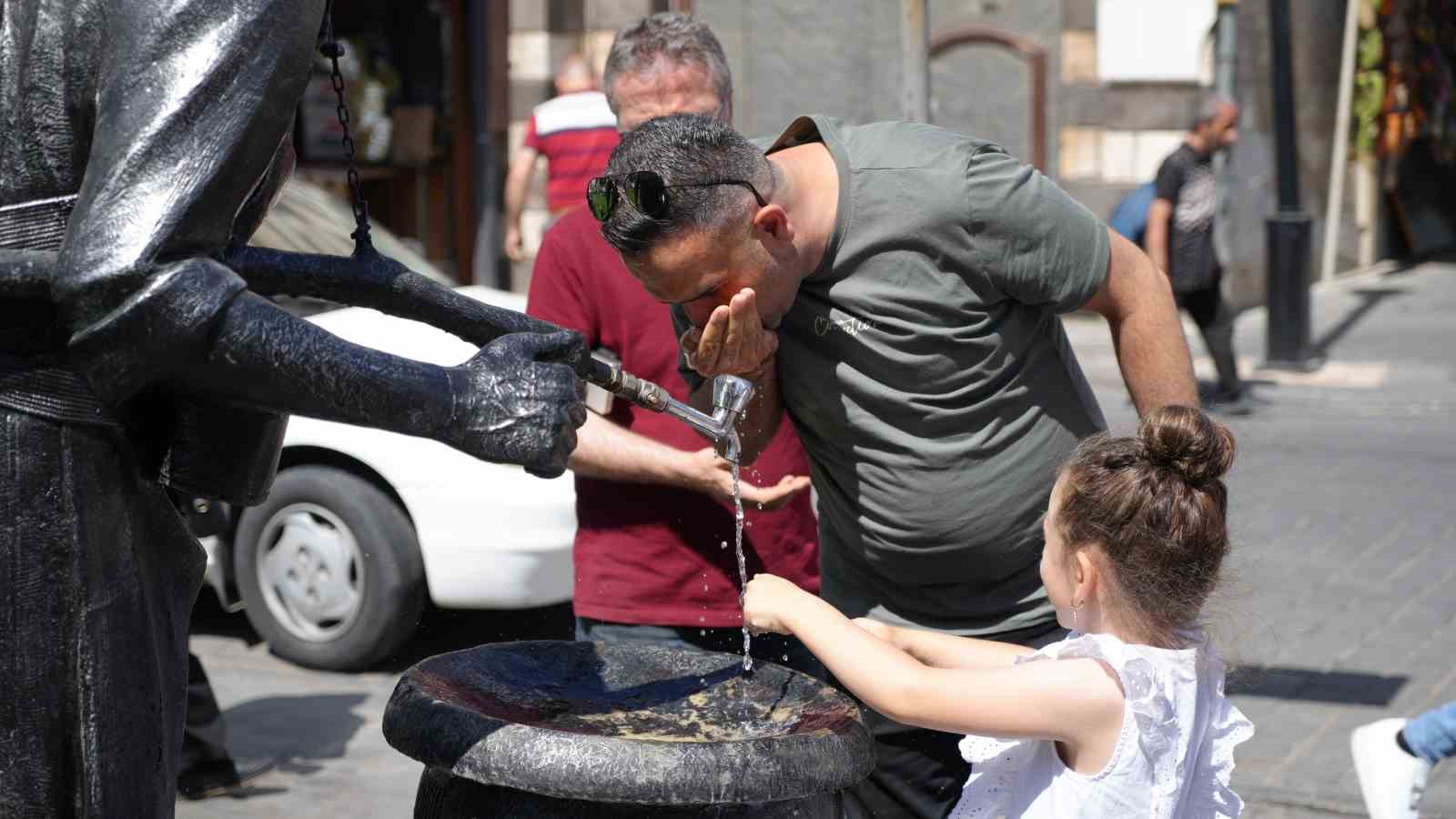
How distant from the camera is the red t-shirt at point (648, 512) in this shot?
3.84 metres

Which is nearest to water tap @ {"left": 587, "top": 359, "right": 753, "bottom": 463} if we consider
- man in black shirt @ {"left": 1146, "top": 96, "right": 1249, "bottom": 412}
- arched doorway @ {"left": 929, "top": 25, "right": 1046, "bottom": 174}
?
man in black shirt @ {"left": 1146, "top": 96, "right": 1249, "bottom": 412}

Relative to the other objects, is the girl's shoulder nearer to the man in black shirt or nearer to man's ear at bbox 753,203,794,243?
man's ear at bbox 753,203,794,243

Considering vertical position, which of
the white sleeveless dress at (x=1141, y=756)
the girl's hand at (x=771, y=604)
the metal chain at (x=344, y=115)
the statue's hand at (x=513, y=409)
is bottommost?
the white sleeveless dress at (x=1141, y=756)

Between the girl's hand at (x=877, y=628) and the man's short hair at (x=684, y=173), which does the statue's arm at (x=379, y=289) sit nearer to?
the man's short hair at (x=684, y=173)

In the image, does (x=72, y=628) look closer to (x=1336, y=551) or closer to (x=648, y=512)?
(x=648, y=512)

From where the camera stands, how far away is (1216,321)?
10.7m

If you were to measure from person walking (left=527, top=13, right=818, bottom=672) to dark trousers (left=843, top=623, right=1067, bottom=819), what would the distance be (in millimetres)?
442

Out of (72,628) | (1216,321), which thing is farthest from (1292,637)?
(72,628)

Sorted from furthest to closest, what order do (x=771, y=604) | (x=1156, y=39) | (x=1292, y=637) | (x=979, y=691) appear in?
(x=1156, y=39), (x=1292, y=637), (x=771, y=604), (x=979, y=691)

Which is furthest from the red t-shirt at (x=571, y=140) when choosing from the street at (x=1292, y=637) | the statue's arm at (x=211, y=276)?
the statue's arm at (x=211, y=276)

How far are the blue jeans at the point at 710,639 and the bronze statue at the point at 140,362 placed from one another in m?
1.56

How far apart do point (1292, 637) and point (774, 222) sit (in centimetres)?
410

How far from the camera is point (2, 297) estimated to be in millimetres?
2100

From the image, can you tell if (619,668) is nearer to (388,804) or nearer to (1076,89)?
(388,804)
